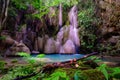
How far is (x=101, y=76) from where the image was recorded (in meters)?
2.34

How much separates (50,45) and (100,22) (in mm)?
5927

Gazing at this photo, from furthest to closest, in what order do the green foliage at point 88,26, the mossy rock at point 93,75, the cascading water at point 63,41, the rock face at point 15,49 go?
the cascading water at point 63,41 → the green foliage at point 88,26 → the rock face at point 15,49 → the mossy rock at point 93,75

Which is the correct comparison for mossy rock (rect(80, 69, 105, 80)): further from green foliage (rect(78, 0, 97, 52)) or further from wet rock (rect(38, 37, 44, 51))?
wet rock (rect(38, 37, 44, 51))

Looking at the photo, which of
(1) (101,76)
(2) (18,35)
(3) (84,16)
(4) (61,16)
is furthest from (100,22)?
(1) (101,76)

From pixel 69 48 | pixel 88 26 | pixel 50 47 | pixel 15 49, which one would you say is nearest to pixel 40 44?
pixel 50 47

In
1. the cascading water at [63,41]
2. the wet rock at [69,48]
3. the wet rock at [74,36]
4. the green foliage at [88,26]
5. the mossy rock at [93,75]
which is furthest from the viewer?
the wet rock at [74,36]

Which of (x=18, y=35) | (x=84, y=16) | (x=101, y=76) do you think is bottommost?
(x=101, y=76)

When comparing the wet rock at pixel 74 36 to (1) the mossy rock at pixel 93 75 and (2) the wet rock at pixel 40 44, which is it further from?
(1) the mossy rock at pixel 93 75

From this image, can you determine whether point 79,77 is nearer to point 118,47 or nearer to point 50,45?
point 118,47

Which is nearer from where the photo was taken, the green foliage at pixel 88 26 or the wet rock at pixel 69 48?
the green foliage at pixel 88 26

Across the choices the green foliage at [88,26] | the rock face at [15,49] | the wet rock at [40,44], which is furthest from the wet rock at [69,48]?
the rock face at [15,49]

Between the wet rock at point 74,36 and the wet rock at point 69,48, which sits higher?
the wet rock at point 74,36

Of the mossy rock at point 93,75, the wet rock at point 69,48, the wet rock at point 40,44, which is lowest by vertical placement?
the mossy rock at point 93,75

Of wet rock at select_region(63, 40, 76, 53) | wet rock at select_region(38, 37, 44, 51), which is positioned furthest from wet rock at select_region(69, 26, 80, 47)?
wet rock at select_region(38, 37, 44, 51)
